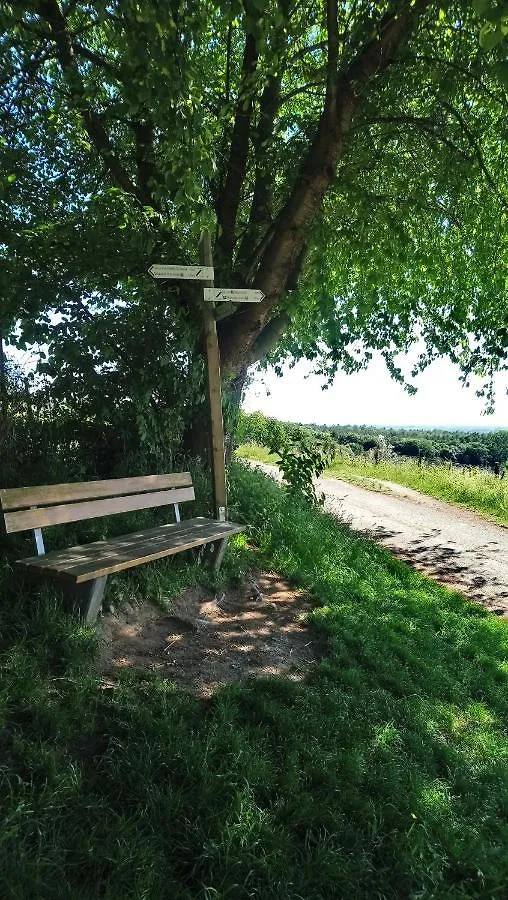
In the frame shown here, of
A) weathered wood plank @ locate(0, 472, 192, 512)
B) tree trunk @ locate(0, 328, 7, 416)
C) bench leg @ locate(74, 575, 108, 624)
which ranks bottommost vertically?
bench leg @ locate(74, 575, 108, 624)

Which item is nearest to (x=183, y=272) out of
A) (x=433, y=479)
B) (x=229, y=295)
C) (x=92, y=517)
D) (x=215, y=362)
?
(x=229, y=295)

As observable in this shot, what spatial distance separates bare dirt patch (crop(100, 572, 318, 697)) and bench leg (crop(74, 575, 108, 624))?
25 cm

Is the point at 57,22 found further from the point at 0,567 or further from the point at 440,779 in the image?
the point at 440,779

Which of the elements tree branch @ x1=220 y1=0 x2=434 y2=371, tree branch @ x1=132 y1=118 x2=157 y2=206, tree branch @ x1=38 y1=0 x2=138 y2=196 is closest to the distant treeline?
tree branch @ x1=220 y1=0 x2=434 y2=371

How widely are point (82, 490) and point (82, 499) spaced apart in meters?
0.11

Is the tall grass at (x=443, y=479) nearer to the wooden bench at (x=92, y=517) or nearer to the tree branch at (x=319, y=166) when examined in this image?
the tree branch at (x=319, y=166)

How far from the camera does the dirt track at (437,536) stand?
8.09 metres

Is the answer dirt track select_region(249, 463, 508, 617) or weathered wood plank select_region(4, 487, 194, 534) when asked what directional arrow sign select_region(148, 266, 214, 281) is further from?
dirt track select_region(249, 463, 508, 617)

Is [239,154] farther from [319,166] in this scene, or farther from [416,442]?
[416,442]

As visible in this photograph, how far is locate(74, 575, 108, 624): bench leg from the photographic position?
11.5ft

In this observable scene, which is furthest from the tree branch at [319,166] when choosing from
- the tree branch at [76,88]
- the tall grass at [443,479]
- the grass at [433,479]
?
the tall grass at [443,479]

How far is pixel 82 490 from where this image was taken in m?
4.15

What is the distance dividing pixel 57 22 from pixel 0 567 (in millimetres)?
5276

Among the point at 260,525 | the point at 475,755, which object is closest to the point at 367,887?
the point at 475,755
